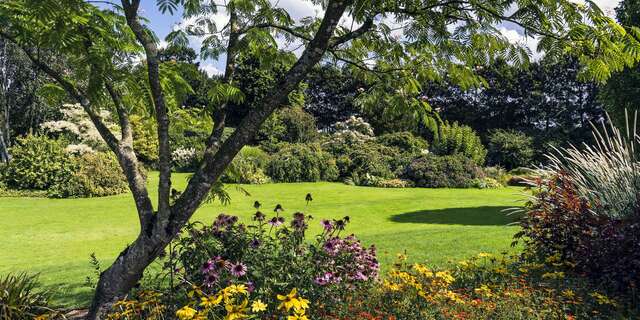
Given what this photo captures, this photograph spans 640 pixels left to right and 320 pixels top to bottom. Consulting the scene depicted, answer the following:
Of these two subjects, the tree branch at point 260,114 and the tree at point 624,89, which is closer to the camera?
the tree branch at point 260,114

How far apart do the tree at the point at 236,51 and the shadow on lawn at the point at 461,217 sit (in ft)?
22.6

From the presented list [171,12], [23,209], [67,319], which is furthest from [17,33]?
[23,209]

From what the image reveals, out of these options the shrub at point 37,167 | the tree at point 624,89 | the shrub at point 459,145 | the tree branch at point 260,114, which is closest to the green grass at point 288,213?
the shrub at point 37,167

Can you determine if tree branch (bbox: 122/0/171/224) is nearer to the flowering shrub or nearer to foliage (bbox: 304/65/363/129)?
the flowering shrub

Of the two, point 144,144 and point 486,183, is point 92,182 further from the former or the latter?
point 486,183

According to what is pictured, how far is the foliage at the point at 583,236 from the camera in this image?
4602 millimetres

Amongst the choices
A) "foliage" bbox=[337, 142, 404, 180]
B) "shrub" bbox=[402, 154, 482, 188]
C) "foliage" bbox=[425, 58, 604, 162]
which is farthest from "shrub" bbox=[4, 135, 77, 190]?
"foliage" bbox=[425, 58, 604, 162]

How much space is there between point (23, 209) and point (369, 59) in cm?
1168

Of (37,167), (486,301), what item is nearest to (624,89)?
(486,301)

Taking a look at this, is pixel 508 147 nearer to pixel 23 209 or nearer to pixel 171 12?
pixel 23 209

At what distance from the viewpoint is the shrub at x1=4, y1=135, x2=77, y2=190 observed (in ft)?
52.6

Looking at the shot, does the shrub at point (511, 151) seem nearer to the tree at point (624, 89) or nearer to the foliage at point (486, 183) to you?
the foliage at point (486, 183)

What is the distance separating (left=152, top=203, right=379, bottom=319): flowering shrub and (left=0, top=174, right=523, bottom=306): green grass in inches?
69.5

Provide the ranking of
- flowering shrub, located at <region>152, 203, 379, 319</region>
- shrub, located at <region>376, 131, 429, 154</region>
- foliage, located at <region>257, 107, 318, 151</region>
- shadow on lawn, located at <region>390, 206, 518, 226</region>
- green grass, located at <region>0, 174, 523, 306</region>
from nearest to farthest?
1. flowering shrub, located at <region>152, 203, 379, 319</region>
2. green grass, located at <region>0, 174, 523, 306</region>
3. shadow on lawn, located at <region>390, 206, 518, 226</region>
4. shrub, located at <region>376, 131, 429, 154</region>
5. foliage, located at <region>257, 107, 318, 151</region>
